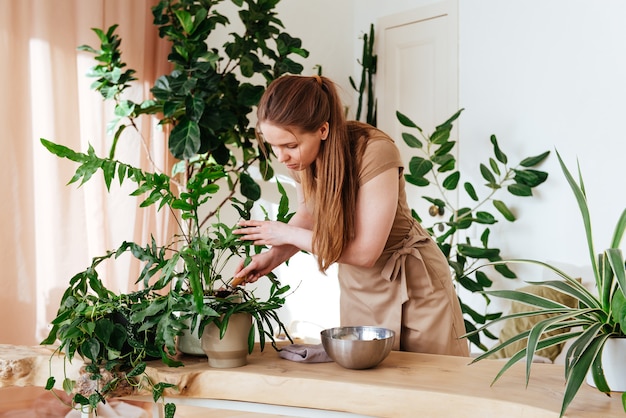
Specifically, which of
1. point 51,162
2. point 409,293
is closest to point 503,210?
point 409,293

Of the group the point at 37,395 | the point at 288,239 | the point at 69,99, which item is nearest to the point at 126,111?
the point at 69,99

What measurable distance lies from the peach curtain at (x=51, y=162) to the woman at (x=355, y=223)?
1585 mm

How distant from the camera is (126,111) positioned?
3209 millimetres

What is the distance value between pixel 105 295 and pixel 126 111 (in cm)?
169

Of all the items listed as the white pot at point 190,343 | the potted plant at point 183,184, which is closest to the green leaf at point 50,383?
the potted plant at point 183,184

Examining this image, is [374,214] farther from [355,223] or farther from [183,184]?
[183,184]

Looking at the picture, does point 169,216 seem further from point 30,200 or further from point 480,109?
point 480,109

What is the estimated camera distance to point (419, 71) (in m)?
4.46

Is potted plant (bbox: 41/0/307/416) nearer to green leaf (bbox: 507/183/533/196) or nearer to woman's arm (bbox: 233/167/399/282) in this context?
woman's arm (bbox: 233/167/399/282)

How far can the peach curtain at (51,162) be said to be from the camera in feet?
9.98

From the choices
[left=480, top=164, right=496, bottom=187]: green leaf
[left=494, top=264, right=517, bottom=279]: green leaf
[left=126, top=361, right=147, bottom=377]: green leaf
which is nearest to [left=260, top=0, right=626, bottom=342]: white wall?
[left=494, top=264, right=517, bottom=279]: green leaf

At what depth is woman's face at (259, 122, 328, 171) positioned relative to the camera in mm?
1861

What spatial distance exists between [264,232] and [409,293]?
0.55 metres

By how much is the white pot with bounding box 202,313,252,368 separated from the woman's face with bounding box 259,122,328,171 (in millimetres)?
490
